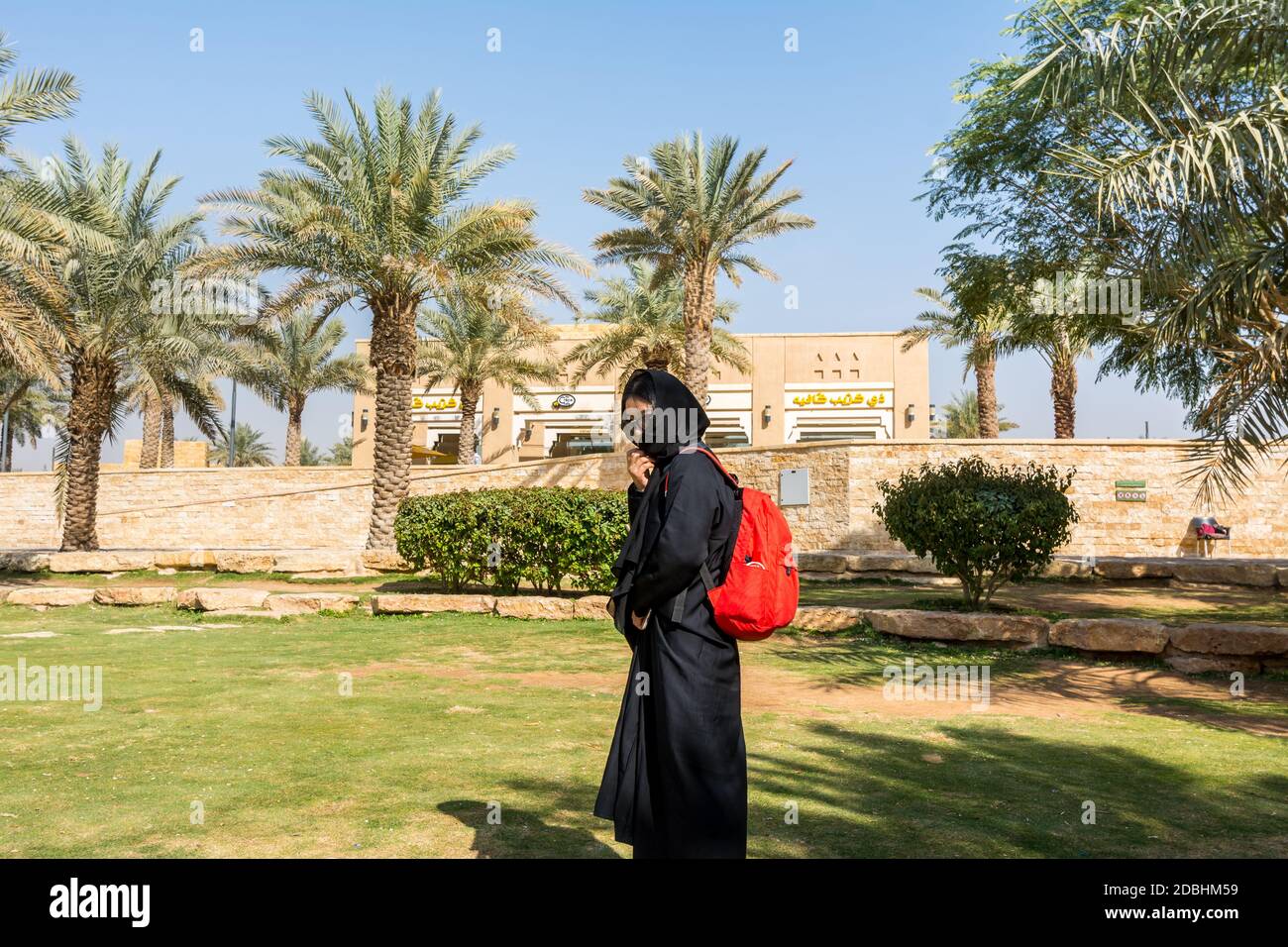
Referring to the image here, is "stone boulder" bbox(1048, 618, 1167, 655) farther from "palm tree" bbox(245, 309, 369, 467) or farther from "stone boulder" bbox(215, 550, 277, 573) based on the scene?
"palm tree" bbox(245, 309, 369, 467)

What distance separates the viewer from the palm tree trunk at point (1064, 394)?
25797mm

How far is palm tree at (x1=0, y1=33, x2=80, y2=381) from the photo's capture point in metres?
13.5

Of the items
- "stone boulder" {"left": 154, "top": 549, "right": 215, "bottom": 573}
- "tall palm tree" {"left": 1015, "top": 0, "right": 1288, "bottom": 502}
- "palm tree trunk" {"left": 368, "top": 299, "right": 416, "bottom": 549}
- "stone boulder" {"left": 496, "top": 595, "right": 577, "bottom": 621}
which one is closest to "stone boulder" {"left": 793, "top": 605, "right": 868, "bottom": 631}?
"stone boulder" {"left": 496, "top": 595, "right": 577, "bottom": 621}

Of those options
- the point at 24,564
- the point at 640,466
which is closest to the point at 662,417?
the point at 640,466

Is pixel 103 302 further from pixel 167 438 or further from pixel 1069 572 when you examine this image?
pixel 1069 572

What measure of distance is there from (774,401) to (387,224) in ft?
97.0

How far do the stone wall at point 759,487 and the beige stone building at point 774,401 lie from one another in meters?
13.2

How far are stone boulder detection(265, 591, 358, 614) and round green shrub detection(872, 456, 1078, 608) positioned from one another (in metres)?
7.58

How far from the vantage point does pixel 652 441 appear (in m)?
3.29

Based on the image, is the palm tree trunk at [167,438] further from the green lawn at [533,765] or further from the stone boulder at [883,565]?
the green lawn at [533,765]

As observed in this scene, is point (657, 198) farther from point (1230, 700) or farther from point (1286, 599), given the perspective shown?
point (1230, 700)

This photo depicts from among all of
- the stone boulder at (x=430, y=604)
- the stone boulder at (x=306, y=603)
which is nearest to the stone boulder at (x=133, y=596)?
the stone boulder at (x=306, y=603)

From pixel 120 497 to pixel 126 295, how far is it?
1340 cm

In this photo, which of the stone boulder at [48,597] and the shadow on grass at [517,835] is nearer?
the shadow on grass at [517,835]
